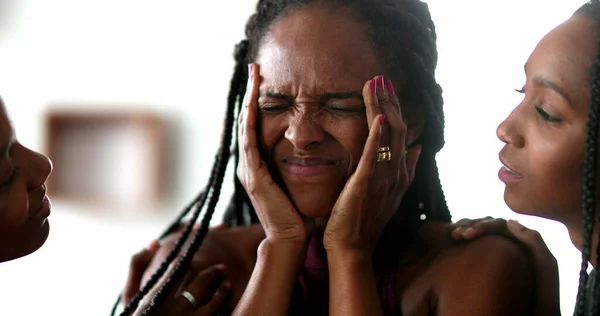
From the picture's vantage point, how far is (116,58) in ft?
9.26

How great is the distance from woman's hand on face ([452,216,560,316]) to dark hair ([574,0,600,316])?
128 mm

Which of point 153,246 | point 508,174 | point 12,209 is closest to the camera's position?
point 12,209

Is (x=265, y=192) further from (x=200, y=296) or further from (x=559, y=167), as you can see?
(x=559, y=167)

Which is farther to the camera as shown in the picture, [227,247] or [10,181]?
[227,247]

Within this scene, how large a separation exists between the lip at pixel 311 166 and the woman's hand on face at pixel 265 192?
5cm

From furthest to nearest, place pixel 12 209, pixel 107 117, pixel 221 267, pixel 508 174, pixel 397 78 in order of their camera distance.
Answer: pixel 107 117 → pixel 221 267 → pixel 397 78 → pixel 508 174 → pixel 12 209

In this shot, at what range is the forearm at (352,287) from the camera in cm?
111

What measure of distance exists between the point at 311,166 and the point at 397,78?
21 cm

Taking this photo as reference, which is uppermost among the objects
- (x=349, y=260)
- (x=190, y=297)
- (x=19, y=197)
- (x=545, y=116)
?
(x=545, y=116)

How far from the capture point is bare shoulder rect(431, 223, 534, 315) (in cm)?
113

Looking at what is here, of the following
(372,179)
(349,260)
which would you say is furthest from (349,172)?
(349,260)

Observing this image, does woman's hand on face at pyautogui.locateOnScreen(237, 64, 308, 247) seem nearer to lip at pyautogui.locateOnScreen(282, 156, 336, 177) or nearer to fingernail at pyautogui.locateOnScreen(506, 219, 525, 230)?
lip at pyautogui.locateOnScreen(282, 156, 336, 177)

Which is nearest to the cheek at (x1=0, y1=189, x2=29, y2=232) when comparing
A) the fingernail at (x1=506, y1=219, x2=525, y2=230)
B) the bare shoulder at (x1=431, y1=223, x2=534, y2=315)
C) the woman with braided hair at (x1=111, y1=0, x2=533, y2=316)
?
the woman with braided hair at (x1=111, y1=0, x2=533, y2=316)

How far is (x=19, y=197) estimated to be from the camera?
101 cm
